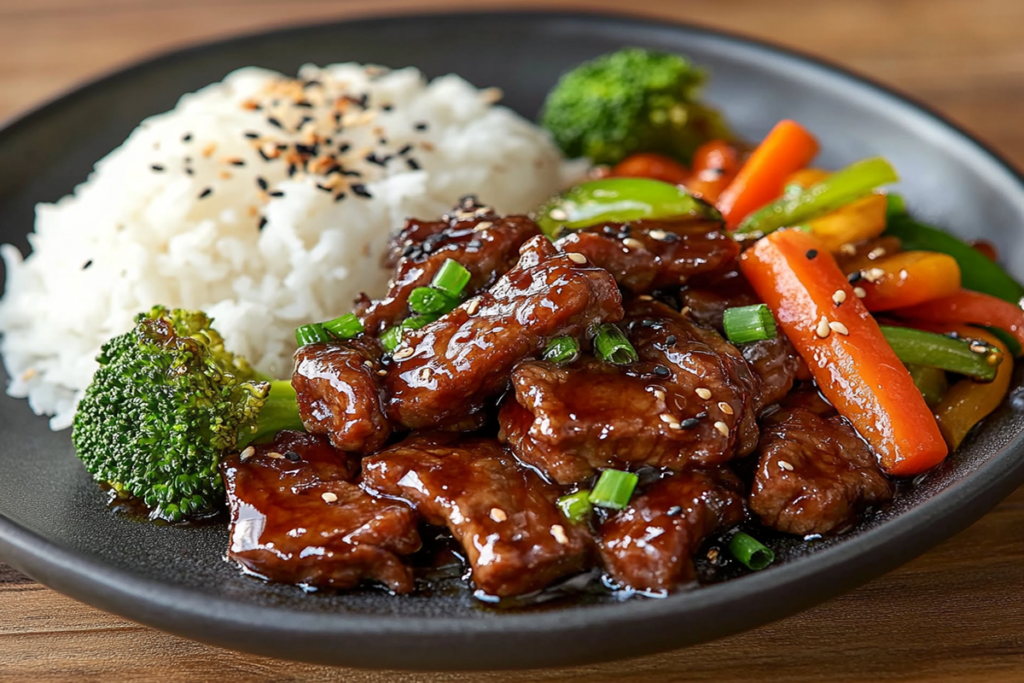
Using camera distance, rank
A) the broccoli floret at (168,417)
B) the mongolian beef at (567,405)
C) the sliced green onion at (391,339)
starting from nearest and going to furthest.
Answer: the mongolian beef at (567,405), the broccoli floret at (168,417), the sliced green onion at (391,339)

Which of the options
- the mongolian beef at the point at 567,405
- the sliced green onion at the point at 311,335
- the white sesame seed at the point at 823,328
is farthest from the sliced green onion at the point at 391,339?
the white sesame seed at the point at 823,328

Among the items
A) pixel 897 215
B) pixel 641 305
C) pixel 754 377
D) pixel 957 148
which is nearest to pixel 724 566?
pixel 754 377

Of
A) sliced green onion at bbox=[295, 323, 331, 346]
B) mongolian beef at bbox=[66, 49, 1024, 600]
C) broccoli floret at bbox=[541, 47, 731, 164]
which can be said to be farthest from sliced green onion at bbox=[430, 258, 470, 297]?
broccoli floret at bbox=[541, 47, 731, 164]

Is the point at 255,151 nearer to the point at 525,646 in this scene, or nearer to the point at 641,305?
the point at 641,305

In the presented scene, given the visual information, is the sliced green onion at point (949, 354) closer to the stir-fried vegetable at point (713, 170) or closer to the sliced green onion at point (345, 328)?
the stir-fried vegetable at point (713, 170)

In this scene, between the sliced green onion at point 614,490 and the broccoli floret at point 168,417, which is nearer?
the sliced green onion at point 614,490

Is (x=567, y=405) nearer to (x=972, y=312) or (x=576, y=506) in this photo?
(x=576, y=506)
